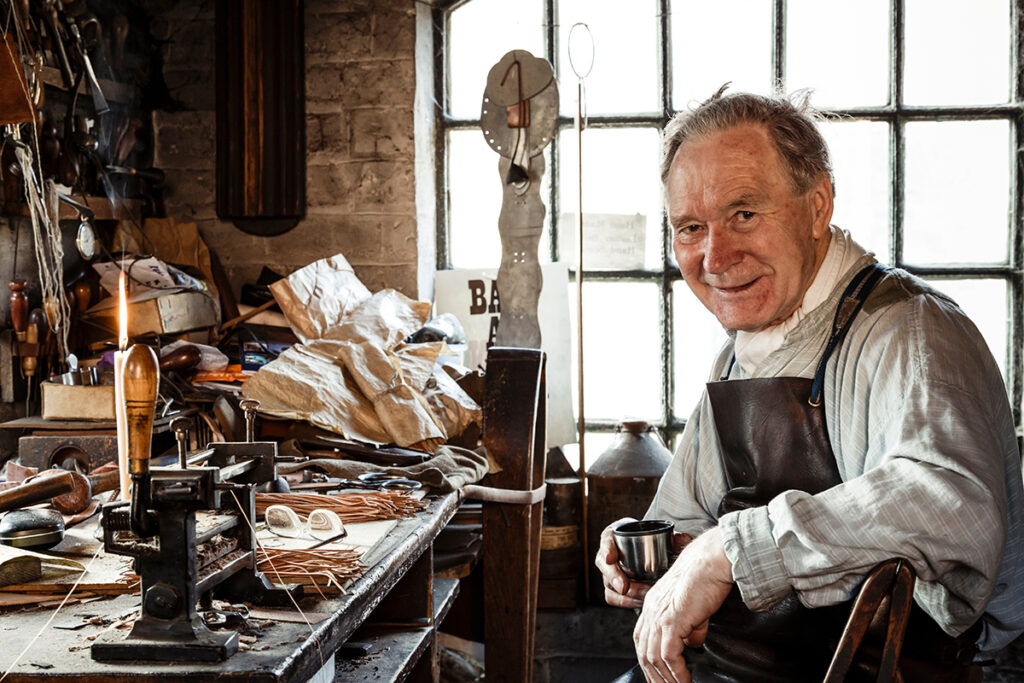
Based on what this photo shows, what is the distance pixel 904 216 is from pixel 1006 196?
46 centimetres

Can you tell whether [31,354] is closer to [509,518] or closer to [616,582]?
[509,518]

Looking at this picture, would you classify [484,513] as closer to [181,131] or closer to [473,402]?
[473,402]

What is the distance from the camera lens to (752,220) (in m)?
1.96

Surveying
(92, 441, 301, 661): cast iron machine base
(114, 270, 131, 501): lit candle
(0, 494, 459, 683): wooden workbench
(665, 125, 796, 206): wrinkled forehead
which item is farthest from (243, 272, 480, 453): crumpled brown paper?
(92, 441, 301, 661): cast iron machine base

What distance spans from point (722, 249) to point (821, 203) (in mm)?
225

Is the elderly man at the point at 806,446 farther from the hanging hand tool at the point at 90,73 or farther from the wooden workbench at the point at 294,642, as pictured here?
the hanging hand tool at the point at 90,73

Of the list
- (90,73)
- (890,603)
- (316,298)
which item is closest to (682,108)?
(316,298)

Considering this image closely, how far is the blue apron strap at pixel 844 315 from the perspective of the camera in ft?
6.09

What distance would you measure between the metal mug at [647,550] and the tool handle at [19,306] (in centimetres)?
232

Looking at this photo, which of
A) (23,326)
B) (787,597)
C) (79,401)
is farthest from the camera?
(23,326)

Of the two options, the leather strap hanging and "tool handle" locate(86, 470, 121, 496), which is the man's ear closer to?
"tool handle" locate(86, 470, 121, 496)

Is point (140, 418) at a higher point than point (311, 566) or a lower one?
higher

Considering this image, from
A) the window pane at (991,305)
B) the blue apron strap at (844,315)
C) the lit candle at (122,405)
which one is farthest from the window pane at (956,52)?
the lit candle at (122,405)

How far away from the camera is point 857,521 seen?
1.47 metres
